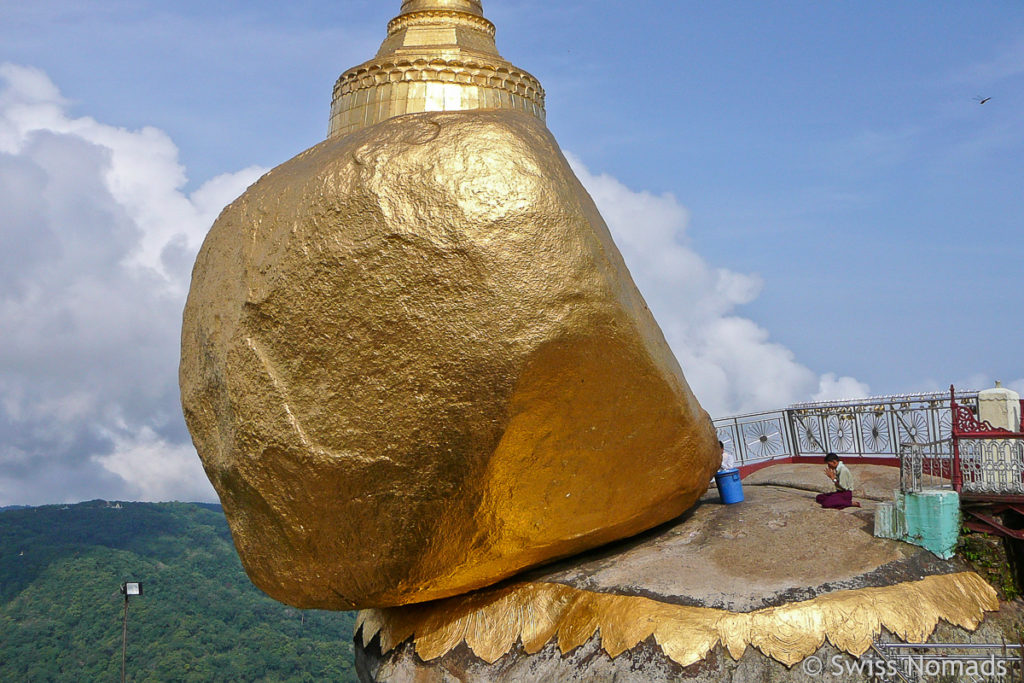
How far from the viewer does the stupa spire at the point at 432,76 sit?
1063 centimetres

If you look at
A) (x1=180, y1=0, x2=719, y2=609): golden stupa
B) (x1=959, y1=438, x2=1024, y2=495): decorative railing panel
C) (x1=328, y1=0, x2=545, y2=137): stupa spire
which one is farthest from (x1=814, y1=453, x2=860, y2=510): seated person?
(x1=328, y1=0, x2=545, y2=137): stupa spire

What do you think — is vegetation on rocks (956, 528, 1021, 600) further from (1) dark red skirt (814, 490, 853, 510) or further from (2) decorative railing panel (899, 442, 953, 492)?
(1) dark red skirt (814, 490, 853, 510)

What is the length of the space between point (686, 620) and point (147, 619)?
86.0 ft

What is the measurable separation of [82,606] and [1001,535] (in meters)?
28.8

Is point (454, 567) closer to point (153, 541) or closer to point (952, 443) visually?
point (952, 443)

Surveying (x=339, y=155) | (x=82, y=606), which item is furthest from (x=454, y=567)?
(x=82, y=606)

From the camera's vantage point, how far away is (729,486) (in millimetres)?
9766

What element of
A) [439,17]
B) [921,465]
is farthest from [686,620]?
[439,17]

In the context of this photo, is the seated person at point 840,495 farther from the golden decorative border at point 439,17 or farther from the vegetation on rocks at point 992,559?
the golden decorative border at point 439,17

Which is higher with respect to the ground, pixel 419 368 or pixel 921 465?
pixel 419 368

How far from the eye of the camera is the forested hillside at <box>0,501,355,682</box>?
27984 millimetres

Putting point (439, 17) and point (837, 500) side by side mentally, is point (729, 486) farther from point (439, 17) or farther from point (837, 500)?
point (439, 17)

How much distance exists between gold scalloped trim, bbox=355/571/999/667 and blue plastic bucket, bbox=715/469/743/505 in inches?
87.4

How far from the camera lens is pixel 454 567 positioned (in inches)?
311
